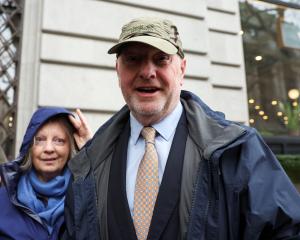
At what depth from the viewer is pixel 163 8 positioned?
22.7 ft

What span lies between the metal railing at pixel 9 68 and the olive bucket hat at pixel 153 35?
4.25 metres

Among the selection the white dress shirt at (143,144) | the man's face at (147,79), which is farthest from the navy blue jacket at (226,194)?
the man's face at (147,79)

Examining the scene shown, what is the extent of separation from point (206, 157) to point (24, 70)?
4.93m

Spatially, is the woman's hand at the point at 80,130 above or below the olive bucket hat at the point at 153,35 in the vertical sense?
below

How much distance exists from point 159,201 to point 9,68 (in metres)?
5.04

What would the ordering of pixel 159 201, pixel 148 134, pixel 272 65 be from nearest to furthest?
pixel 159 201 < pixel 148 134 < pixel 272 65

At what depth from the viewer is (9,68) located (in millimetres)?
5801

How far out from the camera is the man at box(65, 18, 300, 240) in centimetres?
169

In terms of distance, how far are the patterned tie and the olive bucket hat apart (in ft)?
2.14

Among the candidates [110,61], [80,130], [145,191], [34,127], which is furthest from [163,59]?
[110,61]

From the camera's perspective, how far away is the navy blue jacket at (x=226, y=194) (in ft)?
5.40

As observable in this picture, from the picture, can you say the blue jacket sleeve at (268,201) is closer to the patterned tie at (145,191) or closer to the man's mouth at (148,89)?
the patterned tie at (145,191)

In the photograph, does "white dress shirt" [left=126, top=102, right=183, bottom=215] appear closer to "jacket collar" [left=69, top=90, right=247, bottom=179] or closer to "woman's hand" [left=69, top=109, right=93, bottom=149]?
"jacket collar" [left=69, top=90, right=247, bottom=179]

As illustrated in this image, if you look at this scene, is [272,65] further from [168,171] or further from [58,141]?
[168,171]
